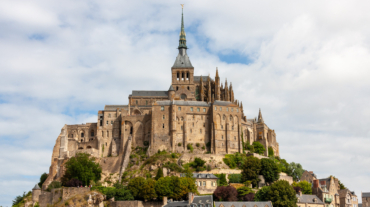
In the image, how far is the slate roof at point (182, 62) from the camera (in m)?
123

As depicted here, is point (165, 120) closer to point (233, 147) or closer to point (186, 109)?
point (186, 109)

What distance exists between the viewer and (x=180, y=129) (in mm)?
106938

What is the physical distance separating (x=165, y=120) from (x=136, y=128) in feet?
23.6

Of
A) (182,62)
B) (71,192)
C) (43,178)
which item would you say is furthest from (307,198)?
(43,178)

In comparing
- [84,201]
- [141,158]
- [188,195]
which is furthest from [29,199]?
→ [188,195]

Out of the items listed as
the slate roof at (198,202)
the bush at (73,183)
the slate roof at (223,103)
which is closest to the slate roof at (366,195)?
the slate roof at (223,103)

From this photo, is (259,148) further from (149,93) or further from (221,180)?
(149,93)

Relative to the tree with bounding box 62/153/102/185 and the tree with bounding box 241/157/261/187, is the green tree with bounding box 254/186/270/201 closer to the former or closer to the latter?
the tree with bounding box 241/157/261/187

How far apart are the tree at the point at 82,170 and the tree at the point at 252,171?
27938 millimetres

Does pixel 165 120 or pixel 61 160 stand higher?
pixel 165 120

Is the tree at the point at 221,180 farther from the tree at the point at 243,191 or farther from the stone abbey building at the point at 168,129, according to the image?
the stone abbey building at the point at 168,129

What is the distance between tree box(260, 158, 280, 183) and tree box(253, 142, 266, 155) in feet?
55.6

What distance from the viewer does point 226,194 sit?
3157 inches

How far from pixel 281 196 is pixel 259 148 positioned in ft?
107
